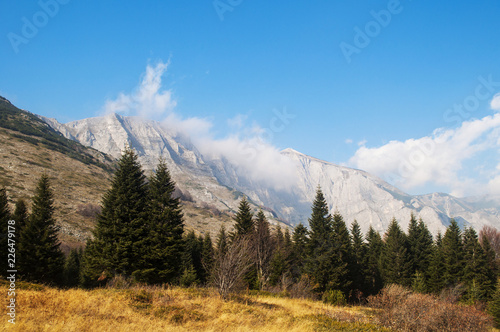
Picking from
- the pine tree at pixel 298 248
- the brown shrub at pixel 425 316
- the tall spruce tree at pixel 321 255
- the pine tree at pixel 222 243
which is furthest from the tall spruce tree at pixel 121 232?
the pine tree at pixel 298 248

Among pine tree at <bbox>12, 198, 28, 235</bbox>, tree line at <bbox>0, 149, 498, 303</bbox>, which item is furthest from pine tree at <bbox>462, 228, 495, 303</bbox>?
pine tree at <bbox>12, 198, 28, 235</bbox>

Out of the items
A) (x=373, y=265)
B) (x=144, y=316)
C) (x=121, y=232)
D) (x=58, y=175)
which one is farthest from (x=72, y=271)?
(x=58, y=175)

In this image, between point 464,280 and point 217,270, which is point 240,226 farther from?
point 464,280

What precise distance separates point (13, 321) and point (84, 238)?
70881 millimetres

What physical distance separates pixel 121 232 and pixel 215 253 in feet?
30.3

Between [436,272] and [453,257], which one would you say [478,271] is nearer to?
[453,257]

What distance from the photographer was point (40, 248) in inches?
1069

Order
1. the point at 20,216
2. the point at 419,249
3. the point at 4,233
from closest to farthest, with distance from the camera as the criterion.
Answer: the point at 4,233 < the point at 20,216 < the point at 419,249

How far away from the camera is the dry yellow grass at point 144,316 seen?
8586 millimetres

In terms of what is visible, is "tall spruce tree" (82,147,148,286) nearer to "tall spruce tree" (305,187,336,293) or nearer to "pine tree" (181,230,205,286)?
"tall spruce tree" (305,187,336,293)

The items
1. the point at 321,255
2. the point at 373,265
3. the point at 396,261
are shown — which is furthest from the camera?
the point at 373,265

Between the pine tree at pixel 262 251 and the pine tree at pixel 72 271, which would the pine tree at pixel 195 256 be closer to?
the pine tree at pixel 72 271

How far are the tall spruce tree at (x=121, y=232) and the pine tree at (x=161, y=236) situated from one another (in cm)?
68

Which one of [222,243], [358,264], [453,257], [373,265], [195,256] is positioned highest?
[222,243]
